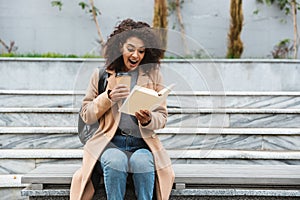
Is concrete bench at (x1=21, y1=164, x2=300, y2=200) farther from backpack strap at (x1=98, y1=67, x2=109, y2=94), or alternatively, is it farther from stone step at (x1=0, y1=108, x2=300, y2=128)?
stone step at (x1=0, y1=108, x2=300, y2=128)

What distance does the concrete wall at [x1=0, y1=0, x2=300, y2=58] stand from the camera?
5020 millimetres

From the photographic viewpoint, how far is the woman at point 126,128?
203 centimetres

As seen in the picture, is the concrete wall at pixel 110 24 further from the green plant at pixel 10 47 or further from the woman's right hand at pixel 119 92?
the woman's right hand at pixel 119 92

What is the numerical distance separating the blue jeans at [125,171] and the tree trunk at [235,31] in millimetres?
2845

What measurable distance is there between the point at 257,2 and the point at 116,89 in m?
3.45

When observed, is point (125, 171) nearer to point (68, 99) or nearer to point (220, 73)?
point (68, 99)

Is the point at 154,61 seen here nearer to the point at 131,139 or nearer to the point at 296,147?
the point at 131,139

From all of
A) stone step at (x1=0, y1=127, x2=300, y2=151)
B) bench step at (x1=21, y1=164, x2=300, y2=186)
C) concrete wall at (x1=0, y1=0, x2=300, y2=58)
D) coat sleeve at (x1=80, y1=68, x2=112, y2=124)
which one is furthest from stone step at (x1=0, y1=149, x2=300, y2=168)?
concrete wall at (x1=0, y1=0, x2=300, y2=58)

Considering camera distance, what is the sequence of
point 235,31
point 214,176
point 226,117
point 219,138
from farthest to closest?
point 235,31 < point 226,117 < point 219,138 < point 214,176

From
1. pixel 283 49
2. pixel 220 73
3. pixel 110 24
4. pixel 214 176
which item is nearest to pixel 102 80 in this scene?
pixel 214 176

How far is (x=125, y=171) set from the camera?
2.06m

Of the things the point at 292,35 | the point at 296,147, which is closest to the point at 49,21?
the point at 292,35

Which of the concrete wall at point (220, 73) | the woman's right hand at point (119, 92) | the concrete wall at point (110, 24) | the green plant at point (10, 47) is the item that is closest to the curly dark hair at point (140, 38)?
the woman's right hand at point (119, 92)

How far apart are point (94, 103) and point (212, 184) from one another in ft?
2.16
